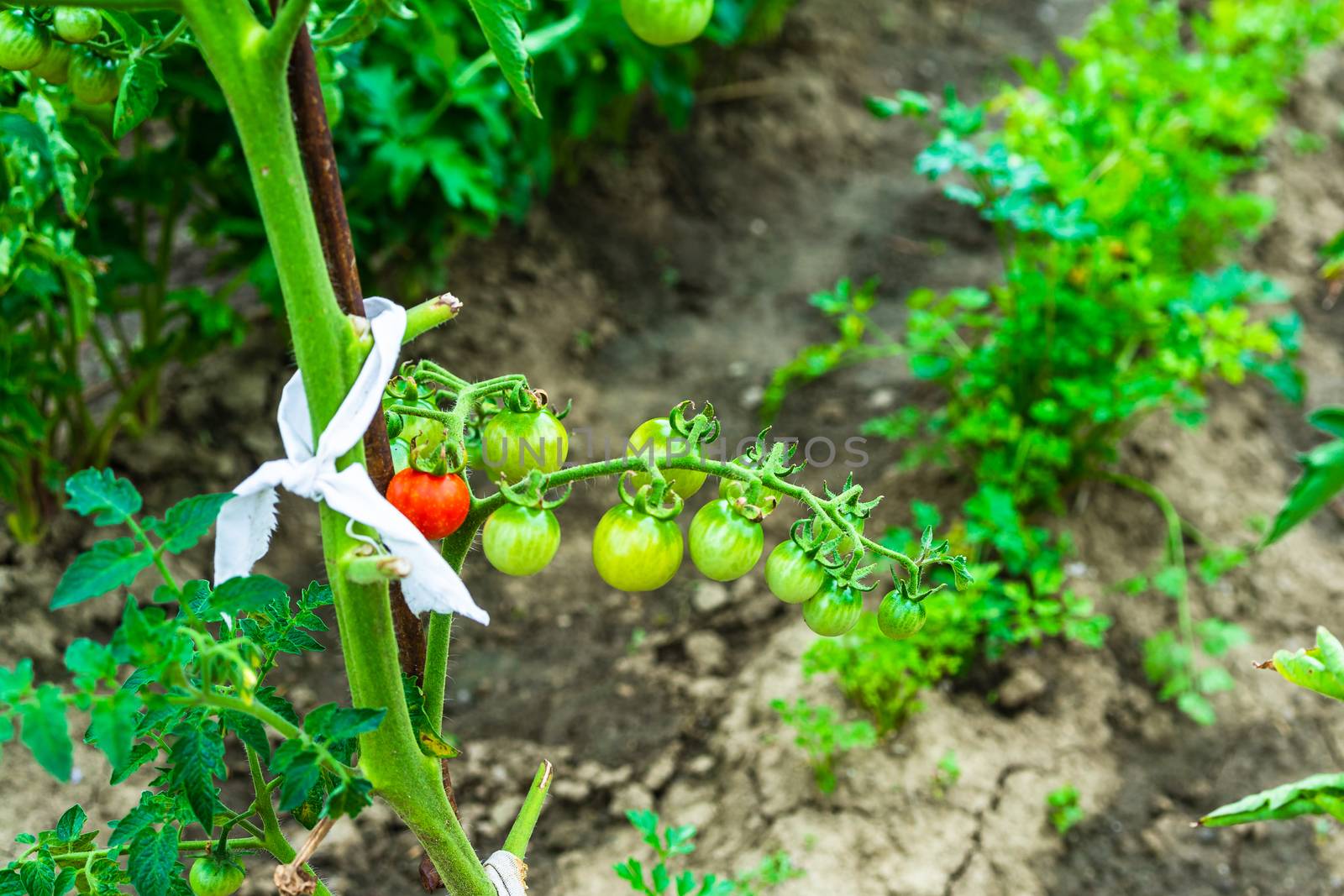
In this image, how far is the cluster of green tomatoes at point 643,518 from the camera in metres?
0.92

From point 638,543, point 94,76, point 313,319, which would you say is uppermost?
point 94,76

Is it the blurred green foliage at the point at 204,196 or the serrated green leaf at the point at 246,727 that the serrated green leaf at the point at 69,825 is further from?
the blurred green foliage at the point at 204,196

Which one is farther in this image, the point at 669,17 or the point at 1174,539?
the point at 1174,539

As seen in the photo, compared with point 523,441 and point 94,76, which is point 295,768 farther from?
point 94,76

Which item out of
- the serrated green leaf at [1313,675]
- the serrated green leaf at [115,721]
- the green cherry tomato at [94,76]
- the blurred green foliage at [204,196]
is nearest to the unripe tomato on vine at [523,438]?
the serrated green leaf at [115,721]

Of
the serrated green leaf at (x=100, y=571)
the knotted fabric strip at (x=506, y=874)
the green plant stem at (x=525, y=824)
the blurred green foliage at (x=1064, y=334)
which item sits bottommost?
the blurred green foliage at (x=1064, y=334)

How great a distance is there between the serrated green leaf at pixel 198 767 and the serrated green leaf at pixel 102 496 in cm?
19

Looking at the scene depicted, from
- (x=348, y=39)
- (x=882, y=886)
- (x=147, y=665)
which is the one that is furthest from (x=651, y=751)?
(x=348, y=39)

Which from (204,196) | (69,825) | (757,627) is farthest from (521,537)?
(204,196)

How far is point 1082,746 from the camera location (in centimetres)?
230

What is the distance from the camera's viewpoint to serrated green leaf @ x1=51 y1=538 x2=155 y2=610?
755 mm

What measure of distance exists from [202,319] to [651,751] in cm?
141

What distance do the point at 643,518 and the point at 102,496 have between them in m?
0.42

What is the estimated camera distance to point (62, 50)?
970 millimetres
